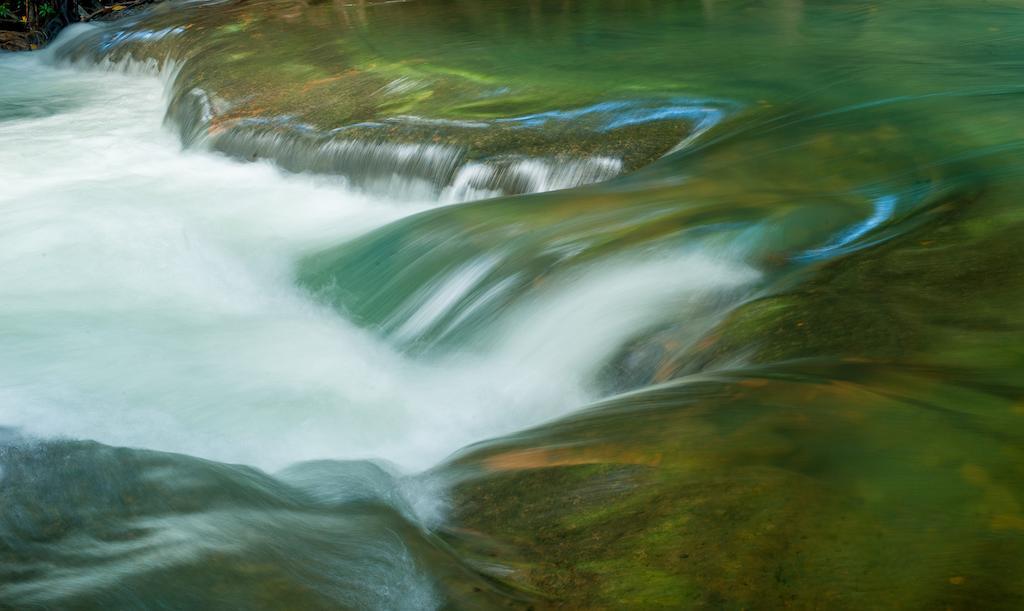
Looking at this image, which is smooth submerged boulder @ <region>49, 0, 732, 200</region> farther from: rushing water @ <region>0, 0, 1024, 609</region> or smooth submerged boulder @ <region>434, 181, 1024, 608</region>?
smooth submerged boulder @ <region>434, 181, 1024, 608</region>

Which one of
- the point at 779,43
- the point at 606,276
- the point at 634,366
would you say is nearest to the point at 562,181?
the point at 606,276

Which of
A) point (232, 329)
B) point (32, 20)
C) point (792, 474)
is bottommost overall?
point (232, 329)

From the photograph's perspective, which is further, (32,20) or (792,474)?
(32,20)

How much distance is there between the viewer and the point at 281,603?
223 centimetres

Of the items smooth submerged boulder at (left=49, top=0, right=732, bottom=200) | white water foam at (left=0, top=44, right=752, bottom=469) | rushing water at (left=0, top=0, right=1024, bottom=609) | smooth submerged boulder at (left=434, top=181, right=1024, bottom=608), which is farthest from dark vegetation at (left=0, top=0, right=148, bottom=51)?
smooth submerged boulder at (left=434, top=181, right=1024, bottom=608)

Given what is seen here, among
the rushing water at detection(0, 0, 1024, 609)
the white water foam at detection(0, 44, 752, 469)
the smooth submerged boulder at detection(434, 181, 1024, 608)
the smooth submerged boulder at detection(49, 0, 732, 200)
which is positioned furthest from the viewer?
the smooth submerged boulder at detection(49, 0, 732, 200)

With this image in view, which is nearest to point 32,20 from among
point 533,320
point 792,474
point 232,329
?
point 232,329

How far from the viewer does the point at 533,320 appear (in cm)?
416

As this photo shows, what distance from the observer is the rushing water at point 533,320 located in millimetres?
2377

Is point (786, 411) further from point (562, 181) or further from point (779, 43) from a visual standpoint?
point (779, 43)

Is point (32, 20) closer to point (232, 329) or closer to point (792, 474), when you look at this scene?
point (232, 329)

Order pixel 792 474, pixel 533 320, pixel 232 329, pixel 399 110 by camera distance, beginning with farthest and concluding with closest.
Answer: pixel 399 110
pixel 232 329
pixel 533 320
pixel 792 474

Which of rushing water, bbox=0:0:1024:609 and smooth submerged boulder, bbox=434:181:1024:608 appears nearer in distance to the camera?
smooth submerged boulder, bbox=434:181:1024:608

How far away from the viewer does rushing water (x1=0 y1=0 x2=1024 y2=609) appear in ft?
7.80
